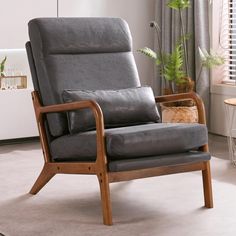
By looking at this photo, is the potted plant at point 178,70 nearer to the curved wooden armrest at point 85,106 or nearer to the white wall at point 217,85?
the white wall at point 217,85

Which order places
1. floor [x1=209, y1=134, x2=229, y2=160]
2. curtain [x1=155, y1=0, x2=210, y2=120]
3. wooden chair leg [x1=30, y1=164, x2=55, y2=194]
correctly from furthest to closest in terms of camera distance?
curtain [x1=155, y1=0, x2=210, y2=120]
floor [x1=209, y1=134, x2=229, y2=160]
wooden chair leg [x1=30, y1=164, x2=55, y2=194]

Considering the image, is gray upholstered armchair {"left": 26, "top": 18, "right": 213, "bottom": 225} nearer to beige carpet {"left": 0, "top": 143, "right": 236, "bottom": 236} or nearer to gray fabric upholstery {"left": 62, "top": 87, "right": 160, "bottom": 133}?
gray fabric upholstery {"left": 62, "top": 87, "right": 160, "bottom": 133}

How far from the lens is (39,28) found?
12.5 ft

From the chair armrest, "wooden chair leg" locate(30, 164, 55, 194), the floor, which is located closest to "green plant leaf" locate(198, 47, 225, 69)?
the floor

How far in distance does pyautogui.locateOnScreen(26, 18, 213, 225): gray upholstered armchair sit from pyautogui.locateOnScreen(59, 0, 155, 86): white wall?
1791 millimetres

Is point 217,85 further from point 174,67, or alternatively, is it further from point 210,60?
point 174,67

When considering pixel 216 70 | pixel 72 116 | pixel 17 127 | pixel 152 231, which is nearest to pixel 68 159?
pixel 72 116

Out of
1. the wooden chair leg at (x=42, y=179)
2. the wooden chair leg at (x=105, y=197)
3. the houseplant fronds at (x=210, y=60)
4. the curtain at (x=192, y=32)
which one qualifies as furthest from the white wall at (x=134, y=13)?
the wooden chair leg at (x=105, y=197)

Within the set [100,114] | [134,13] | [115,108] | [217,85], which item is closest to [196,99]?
[115,108]

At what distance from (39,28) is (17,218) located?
3.62 ft

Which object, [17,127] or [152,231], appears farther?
[17,127]

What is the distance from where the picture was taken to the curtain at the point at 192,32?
579 cm

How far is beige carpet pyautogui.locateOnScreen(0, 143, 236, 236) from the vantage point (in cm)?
322

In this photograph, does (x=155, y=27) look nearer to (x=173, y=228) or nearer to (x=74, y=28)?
(x=74, y=28)
